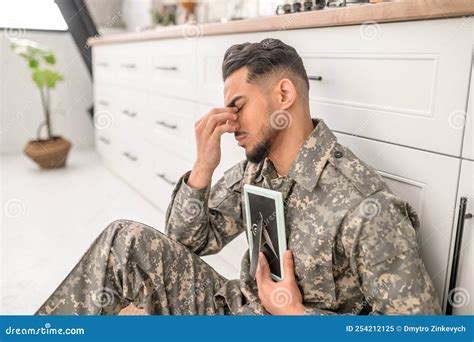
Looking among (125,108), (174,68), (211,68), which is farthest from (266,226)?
(125,108)

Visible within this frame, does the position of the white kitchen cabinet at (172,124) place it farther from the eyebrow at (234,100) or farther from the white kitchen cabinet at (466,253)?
the white kitchen cabinet at (466,253)

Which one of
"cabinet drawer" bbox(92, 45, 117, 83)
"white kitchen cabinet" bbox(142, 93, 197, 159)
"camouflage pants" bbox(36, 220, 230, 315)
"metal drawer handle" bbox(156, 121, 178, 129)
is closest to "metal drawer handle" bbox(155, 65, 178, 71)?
"white kitchen cabinet" bbox(142, 93, 197, 159)

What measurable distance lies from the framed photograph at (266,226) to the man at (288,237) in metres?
0.02

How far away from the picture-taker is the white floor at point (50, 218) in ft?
5.16

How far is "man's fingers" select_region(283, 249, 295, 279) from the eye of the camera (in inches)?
33.9

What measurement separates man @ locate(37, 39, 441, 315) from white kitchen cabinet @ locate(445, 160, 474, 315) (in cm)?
8

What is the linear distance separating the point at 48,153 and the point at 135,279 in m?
2.34

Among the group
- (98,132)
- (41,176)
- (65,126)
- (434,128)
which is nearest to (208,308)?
(434,128)

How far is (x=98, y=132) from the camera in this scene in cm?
317

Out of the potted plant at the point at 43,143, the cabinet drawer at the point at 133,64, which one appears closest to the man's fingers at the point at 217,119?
the cabinet drawer at the point at 133,64

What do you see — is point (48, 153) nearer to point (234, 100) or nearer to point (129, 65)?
point (129, 65)

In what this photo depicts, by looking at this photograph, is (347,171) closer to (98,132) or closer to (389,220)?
(389,220)

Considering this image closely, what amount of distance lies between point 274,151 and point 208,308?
0.33 metres

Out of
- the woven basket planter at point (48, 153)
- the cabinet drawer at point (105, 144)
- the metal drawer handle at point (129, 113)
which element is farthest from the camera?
the woven basket planter at point (48, 153)
